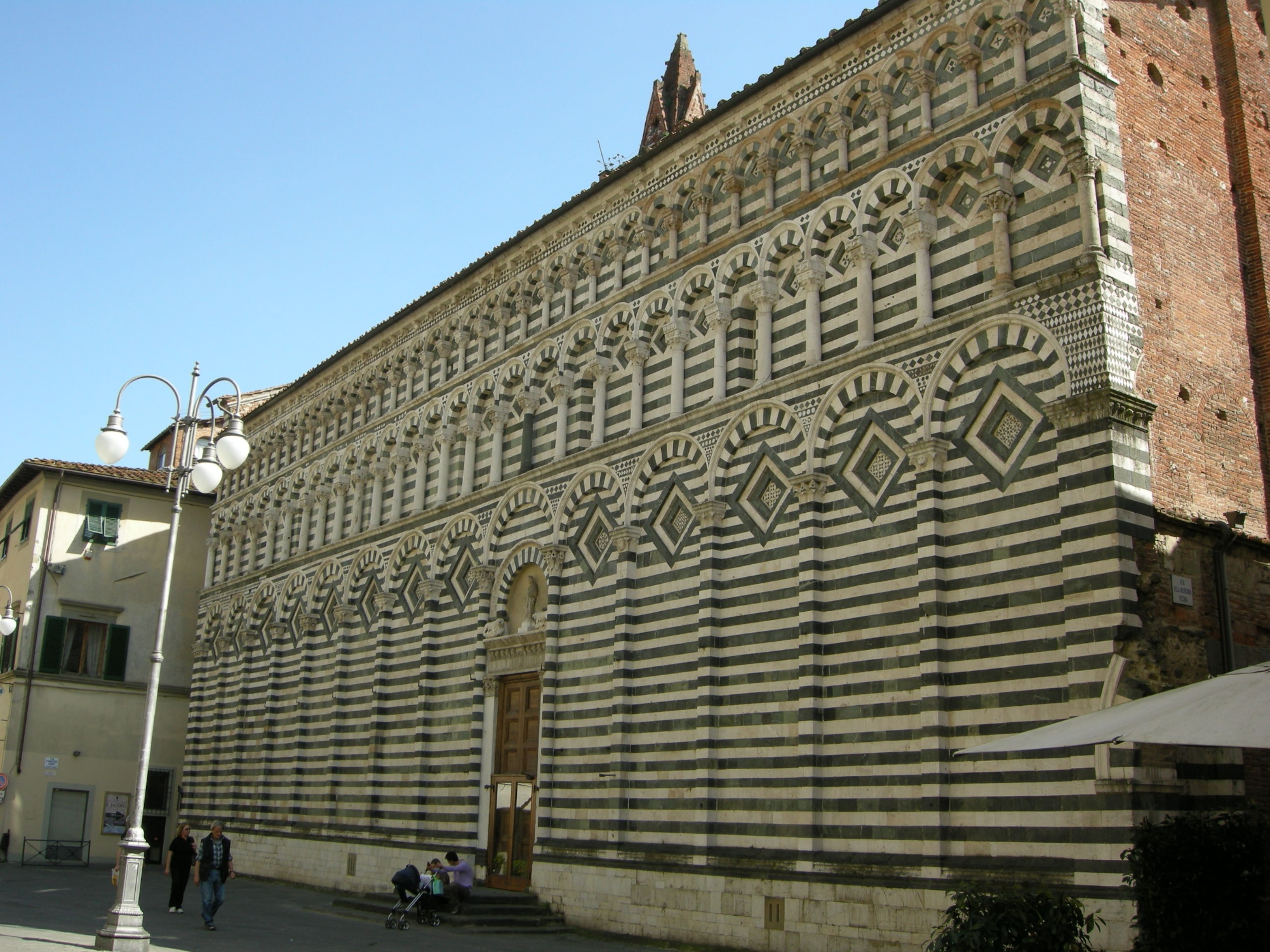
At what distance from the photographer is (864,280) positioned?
14.4m

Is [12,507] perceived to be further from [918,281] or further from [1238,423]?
[1238,423]

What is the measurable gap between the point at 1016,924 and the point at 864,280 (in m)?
8.02

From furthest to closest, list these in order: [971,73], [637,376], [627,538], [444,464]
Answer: [444,464] → [637,376] → [627,538] → [971,73]

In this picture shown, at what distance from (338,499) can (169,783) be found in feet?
36.2

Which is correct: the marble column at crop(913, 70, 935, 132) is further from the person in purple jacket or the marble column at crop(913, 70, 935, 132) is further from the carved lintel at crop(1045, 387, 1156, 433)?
the person in purple jacket

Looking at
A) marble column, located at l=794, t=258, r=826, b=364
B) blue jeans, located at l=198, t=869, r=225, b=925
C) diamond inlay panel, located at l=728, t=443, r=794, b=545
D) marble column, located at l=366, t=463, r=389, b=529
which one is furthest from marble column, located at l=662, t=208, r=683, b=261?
blue jeans, located at l=198, t=869, r=225, b=925

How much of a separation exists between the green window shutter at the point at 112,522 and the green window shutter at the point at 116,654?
7.89 feet

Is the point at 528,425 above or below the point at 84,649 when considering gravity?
above

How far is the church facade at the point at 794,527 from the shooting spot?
38.2 ft

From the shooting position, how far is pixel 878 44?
1524 centimetres

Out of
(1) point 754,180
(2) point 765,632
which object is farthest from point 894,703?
(1) point 754,180

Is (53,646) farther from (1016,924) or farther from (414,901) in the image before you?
(1016,924)

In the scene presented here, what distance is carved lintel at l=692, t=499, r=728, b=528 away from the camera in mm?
15523

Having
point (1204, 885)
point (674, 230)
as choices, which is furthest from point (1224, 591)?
point (674, 230)
